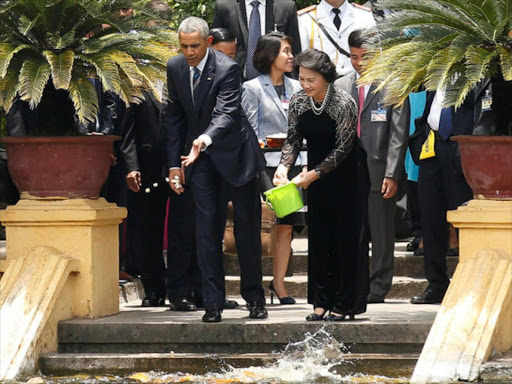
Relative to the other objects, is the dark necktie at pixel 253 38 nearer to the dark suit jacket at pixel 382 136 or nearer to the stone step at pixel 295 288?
the dark suit jacket at pixel 382 136

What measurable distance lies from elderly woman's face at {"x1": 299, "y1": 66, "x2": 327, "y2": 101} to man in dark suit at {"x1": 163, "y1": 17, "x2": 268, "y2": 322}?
56cm

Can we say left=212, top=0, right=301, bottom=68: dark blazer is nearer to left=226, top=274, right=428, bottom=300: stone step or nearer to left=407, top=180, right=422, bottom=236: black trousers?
left=407, top=180, right=422, bottom=236: black trousers

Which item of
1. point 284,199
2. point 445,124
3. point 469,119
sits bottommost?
point 284,199

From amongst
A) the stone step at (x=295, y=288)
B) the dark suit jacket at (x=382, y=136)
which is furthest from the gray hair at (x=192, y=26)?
the stone step at (x=295, y=288)

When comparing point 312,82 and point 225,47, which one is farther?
point 225,47

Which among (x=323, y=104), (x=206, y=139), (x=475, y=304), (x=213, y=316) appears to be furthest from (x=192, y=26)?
(x=475, y=304)

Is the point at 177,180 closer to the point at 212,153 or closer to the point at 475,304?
the point at 212,153

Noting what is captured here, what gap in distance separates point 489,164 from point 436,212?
1713 millimetres

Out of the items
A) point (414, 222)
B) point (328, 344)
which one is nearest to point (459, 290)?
point (328, 344)

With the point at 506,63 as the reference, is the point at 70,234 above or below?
below

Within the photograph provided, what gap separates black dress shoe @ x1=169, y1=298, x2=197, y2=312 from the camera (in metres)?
10.2

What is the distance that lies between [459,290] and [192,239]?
2.49 metres

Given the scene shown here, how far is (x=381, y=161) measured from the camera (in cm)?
1075

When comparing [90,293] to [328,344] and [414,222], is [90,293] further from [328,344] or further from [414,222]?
[414,222]
